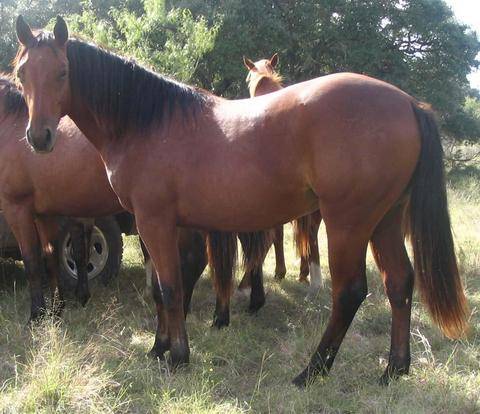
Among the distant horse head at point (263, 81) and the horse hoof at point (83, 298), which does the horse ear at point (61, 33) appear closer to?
the horse hoof at point (83, 298)

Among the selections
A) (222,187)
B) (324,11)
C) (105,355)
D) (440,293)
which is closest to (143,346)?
(105,355)

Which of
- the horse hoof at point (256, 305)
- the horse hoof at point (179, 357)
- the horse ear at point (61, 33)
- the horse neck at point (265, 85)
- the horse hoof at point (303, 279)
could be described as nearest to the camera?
the horse ear at point (61, 33)

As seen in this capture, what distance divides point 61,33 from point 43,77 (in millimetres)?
307

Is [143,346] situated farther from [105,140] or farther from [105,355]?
[105,140]

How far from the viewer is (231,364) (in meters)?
3.39

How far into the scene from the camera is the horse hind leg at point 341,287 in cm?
286

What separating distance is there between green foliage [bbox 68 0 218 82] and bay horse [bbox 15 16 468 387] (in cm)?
460

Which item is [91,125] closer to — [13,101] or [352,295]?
[13,101]

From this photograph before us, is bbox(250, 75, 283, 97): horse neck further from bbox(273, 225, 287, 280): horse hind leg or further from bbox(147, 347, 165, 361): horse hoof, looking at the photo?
bbox(147, 347, 165, 361): horse hoof

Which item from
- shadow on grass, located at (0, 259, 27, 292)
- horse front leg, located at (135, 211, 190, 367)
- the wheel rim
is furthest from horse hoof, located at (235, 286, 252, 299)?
shadow on grass, located at (0, 259, 27, 292)

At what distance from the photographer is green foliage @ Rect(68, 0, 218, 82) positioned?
832cm

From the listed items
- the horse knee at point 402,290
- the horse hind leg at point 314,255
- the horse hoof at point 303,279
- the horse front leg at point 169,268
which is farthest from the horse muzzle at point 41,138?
the horse hoof at point 303,279

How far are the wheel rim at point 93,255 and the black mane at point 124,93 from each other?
221cm

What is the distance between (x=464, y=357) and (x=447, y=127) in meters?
15.7
